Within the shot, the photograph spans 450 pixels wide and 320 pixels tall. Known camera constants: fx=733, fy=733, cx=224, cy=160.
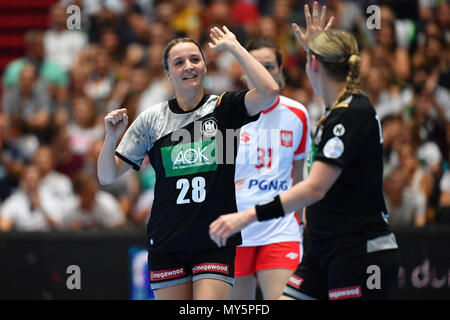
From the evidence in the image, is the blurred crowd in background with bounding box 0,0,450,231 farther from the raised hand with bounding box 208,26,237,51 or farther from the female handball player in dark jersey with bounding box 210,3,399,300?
the raised hand with bounding box 208,26,237,51

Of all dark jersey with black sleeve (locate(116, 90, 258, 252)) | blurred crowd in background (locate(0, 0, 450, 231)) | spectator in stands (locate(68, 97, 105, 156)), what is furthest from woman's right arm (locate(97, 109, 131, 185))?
spectator in stands (locate(68, 97, 105, 156))

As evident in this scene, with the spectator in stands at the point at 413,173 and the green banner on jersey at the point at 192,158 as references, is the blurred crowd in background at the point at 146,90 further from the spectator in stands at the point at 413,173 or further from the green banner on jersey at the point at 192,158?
the green banner on jersey at the point at 192,158

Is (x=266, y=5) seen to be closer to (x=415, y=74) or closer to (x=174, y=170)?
(x=415, y=74)

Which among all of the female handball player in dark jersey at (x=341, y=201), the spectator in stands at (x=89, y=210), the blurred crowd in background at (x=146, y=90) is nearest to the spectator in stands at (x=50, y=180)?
the blurred crowd in background at (x=146, y=90)

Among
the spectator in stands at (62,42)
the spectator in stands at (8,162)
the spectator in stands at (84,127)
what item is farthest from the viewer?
the spectator in stands at (62,42)

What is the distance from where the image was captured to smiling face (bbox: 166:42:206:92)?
4793mm

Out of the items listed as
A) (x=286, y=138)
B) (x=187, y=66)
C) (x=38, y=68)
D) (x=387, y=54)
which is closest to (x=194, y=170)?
(x=187, y=66)

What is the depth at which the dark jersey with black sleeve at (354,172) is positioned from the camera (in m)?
4.04

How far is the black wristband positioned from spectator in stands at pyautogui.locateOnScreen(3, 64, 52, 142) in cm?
680

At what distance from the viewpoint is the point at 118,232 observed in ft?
25.6

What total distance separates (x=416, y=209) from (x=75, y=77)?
17.9 ft

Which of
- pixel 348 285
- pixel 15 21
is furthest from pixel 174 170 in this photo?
pixel 15 21

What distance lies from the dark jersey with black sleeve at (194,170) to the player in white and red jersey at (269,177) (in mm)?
962

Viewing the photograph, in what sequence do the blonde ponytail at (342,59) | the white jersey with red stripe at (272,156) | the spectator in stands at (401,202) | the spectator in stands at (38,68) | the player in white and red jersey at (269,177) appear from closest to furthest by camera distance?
1. the blonde ponytail at (342,59)
2. the player in white and red jersey at (269,177)
3. the white jersey with red stripe at (272,156)
4. the spectator in stands at (401,202)
5. the spectator in stands at (38,68)
